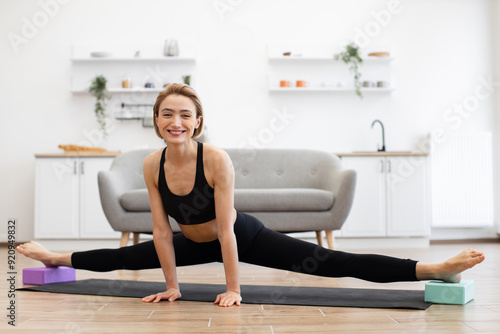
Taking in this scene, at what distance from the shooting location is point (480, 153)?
17.0ft

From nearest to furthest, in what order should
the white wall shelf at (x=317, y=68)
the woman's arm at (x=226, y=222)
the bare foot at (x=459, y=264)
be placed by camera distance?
the bare foot at (x=459, y=264), the woman's arm at (x=226, y=222), the white wall shelf at (x=317, y=68)

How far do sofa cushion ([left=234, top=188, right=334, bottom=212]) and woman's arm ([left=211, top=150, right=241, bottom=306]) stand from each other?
155 cm

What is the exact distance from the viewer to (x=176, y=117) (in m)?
1.90

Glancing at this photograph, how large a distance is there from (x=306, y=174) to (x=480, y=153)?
2.08 metres

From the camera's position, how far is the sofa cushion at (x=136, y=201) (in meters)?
3.49

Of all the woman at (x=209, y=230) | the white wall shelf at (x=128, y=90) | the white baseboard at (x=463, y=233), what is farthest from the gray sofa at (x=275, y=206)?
the white baseboard at (x=463, y=233)

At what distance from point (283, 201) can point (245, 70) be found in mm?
2154

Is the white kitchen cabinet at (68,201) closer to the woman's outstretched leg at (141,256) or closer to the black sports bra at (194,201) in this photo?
the woman's outstretched leg at (141,256)

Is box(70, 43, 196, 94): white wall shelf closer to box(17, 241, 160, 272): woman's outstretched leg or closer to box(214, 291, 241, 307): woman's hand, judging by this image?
box(17, 241, 160, 272): woman's outstretched leg

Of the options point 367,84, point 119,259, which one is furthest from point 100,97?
point 119,259

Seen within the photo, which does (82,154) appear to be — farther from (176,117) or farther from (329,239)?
(176,117)

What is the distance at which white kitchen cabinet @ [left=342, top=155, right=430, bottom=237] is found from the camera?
473 centimetres

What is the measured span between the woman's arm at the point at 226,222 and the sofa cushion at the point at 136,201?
1607mm

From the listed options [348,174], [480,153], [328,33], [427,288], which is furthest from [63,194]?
[480,153]
